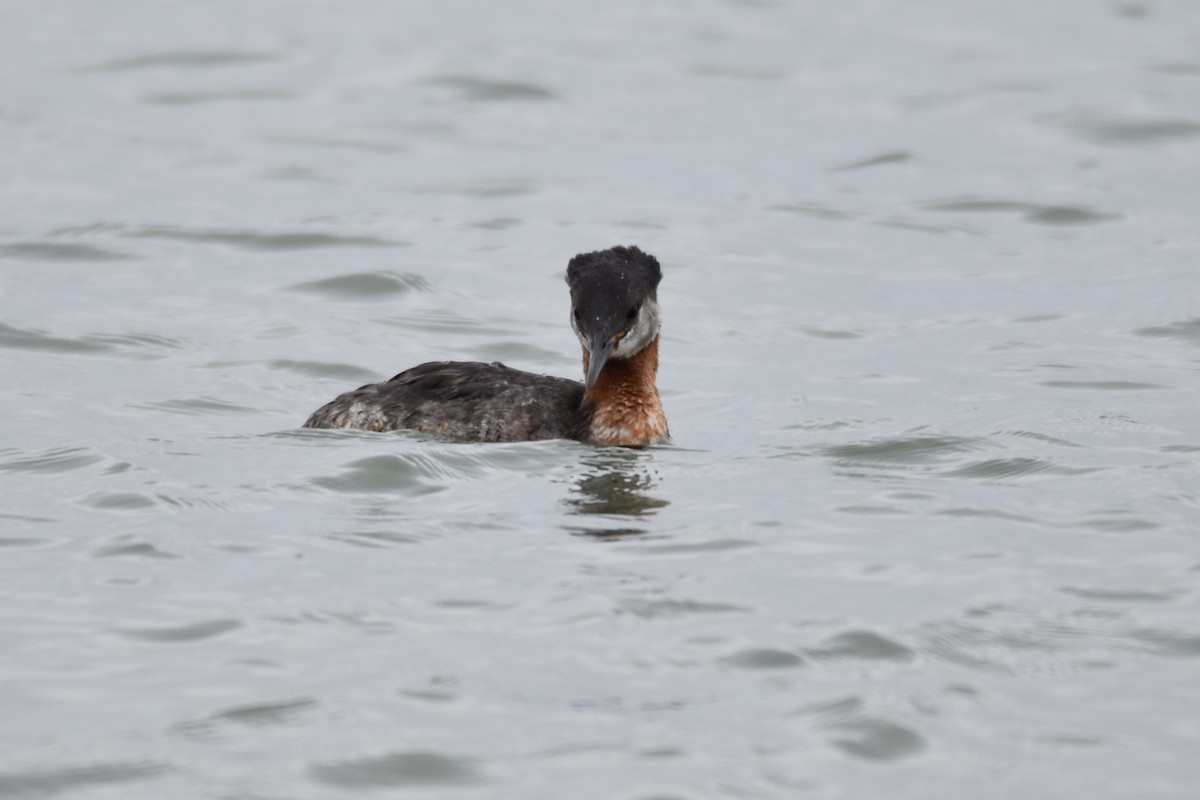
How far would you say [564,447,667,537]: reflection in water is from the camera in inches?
421

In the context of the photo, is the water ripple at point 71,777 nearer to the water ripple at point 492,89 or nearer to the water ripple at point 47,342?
the water ripple at point 47,342

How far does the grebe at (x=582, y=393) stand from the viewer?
11.8 meters

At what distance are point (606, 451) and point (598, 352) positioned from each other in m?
0.64

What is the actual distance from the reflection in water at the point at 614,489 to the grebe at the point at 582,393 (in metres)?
0.19

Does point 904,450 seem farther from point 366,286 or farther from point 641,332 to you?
point 366,286

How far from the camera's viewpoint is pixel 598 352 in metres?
11.6

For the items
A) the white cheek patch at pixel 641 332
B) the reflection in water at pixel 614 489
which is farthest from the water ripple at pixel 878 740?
the white cheek patch at pixel 641 332

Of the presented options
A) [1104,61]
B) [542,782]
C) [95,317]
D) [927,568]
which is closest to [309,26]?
[1104,61]

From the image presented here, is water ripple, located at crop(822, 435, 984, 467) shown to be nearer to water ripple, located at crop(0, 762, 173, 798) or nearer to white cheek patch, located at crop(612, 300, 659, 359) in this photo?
white cheek patch, located at crop(612, 300, 659, 359)

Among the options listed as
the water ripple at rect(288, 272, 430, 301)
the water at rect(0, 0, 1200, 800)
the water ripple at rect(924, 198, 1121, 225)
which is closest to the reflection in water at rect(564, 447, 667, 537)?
the water at rect(0, 0, 1200, 800)

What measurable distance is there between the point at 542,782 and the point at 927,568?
3.14 metres

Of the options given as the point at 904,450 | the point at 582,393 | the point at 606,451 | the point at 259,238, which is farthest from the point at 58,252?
the point at 904,450

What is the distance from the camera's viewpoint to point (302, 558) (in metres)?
9.76

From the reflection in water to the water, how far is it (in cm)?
4
